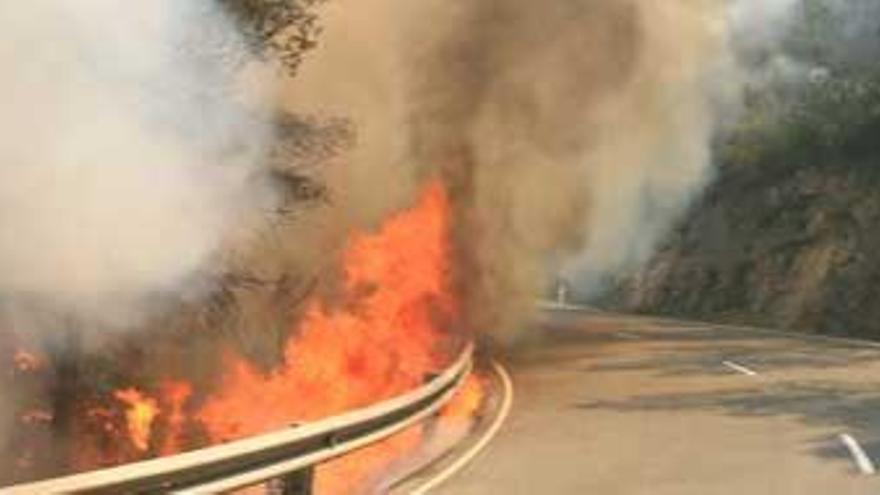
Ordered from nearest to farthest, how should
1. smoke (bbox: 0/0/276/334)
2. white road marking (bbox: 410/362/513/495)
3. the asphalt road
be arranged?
smoke (bbox: 0/0/276/334) → white road marking (bbox: 410/362/513/495) → the asphalt road

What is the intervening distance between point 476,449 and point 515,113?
17.3 metres

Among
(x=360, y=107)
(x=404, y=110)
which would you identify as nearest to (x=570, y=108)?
A: (x=404, y=110)

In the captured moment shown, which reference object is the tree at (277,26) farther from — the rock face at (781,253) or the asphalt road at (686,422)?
the rock face at (781,253)

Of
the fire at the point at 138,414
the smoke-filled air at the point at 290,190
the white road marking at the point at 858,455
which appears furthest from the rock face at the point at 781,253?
the white road marking at the point at 858,455

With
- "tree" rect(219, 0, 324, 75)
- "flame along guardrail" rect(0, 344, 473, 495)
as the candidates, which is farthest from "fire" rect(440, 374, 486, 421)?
"tree" rect(219, 0, 324, 75)

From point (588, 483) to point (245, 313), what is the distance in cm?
1099

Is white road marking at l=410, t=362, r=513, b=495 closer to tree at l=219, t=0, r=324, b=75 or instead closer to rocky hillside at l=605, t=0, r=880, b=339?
tree at l=219, t=0, r=324, b=75

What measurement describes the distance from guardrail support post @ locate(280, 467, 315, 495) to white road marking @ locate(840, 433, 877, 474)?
5.02 metres

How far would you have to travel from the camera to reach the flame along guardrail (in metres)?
8.74

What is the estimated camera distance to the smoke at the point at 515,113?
28.0m

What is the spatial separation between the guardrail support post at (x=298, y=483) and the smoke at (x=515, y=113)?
1469 cm

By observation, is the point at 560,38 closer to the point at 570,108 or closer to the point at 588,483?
the point at 570,108

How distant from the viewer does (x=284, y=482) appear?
11430 millimetres

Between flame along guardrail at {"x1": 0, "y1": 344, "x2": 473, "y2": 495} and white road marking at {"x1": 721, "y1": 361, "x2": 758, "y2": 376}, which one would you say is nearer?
flame along guardrail at {"x1": 0, "y1": 344, "x2": 473, "y2": 495}
